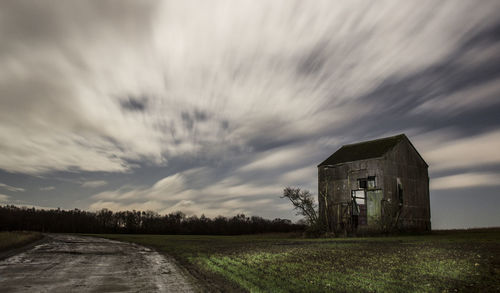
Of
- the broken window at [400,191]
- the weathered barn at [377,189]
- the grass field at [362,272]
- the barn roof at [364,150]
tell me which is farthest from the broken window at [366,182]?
the grass field at [362,272]

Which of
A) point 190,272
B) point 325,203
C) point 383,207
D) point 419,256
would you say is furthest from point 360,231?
point 190,272

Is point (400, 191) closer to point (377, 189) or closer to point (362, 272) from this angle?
point (377, 189)

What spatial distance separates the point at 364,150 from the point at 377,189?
615 centimetres

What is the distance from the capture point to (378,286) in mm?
9750

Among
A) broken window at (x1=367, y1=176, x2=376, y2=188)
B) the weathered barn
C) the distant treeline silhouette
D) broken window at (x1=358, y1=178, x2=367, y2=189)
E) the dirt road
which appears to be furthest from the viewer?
the distant treeline silhouette

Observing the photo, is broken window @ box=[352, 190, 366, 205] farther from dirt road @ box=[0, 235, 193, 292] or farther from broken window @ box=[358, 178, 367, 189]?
dirt road @ box=[0, 235, 193, 292]

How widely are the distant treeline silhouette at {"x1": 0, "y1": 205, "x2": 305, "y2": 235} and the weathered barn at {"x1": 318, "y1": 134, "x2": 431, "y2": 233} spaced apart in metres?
52.9

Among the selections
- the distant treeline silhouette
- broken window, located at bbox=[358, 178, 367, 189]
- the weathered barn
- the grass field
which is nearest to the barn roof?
Answer: the weathered barn

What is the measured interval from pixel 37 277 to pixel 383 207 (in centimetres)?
3288

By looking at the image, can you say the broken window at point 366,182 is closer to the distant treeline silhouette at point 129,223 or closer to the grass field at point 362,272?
the grass field at point 362,272

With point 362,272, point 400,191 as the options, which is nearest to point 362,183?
point 400,191

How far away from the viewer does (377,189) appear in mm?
37719

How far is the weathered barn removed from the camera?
122ft

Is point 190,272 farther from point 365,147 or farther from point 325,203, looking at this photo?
point 365,147
